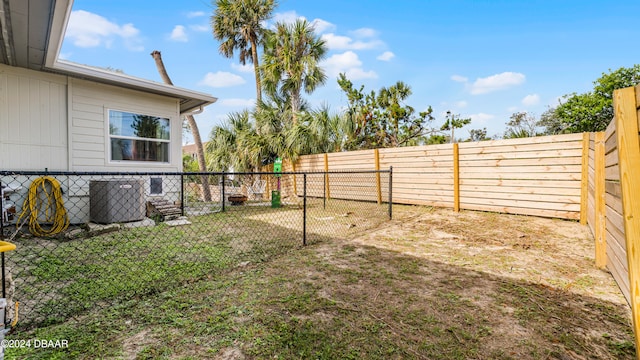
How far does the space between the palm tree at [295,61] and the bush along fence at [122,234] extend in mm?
5428

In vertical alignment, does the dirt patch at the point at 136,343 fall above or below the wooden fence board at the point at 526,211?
below

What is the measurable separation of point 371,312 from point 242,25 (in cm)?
1416

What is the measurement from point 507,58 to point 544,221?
12.1 meters

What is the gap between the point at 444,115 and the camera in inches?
474

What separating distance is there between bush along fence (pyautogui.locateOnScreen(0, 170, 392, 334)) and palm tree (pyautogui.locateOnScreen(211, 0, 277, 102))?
7472 mm

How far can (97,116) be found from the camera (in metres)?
5.47

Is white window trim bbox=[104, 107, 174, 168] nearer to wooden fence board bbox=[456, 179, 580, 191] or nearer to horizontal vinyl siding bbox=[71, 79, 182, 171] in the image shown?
horizontal vinyl siding bbox=[71, 79, 182, 171]

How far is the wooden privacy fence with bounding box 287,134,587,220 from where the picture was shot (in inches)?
179

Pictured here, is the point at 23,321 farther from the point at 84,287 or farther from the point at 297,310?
the point at 297,310

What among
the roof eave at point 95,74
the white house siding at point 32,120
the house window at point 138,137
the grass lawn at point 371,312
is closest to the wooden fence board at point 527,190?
the grass lawn at point 371,312

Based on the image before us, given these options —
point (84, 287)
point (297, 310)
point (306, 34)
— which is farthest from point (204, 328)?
point (306, 34)

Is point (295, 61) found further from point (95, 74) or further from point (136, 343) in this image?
point (136, 343)

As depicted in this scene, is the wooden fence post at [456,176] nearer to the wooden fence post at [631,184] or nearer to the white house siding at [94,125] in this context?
the wooden fence post at [631,184]

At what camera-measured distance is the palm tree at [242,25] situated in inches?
490
